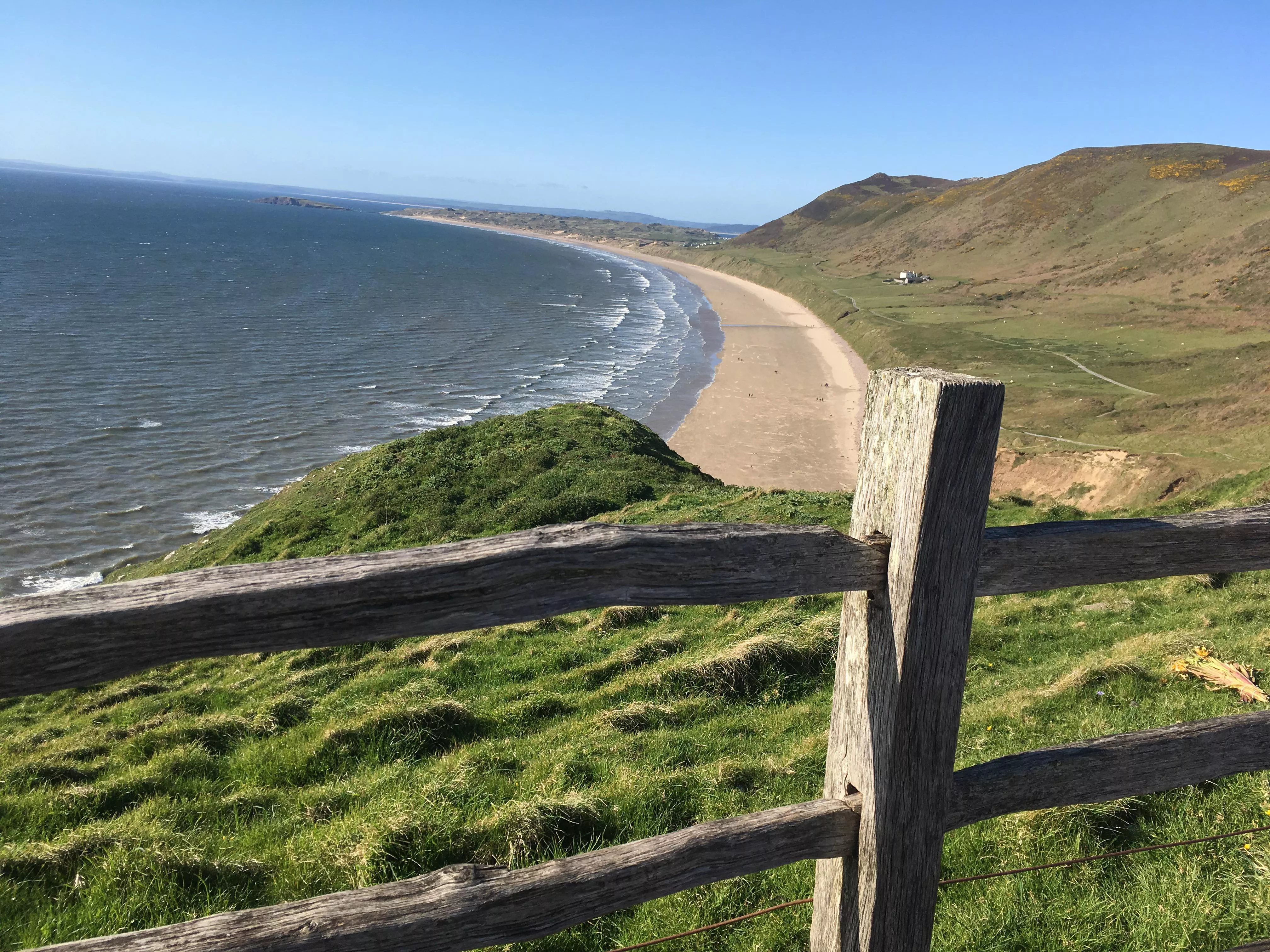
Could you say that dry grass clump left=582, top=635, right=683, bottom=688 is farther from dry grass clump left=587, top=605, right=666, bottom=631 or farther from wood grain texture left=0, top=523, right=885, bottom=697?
wood grain texture left=0, top=523, right=885, bottom=697

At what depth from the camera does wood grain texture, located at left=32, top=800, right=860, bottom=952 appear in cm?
194

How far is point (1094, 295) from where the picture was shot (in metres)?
62.4

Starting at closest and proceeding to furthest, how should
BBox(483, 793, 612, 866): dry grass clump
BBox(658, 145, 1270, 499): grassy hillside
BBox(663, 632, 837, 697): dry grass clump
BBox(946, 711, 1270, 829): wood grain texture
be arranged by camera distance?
1. BBox(946, 711, 1270, 829): wood grain texture
2. BBox(483, 793, 612, 866): dry grass clump
3. BBox(663, 632, 837, 697): dry grass clump
4. BBox(658, 145, 1270, 499): grassy hillside

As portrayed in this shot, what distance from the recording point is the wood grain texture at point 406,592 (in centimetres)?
168

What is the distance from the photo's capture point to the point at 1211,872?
142 inches

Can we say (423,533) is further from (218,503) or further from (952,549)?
(952,549)

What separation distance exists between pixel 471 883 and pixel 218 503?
26722 mm

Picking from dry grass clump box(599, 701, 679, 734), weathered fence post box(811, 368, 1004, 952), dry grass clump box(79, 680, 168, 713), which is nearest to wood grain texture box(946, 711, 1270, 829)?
weathered fence post box(811, 368, 1004, 952)

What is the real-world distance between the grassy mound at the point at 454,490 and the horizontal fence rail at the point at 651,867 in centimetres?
1449

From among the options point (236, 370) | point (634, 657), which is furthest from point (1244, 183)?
point (634, 657)

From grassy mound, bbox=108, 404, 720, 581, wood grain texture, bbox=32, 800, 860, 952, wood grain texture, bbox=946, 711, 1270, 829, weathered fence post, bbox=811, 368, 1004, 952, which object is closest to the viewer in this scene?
wood grain texture, bbox=32, 800, 860, 952

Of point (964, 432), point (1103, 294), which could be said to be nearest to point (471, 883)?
point (964, 432)

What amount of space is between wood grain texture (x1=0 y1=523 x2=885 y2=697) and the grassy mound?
14817 millimetres

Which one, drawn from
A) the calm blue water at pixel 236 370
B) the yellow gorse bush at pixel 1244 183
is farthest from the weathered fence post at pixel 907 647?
the yellow gorse bush at pixel 1244 183
